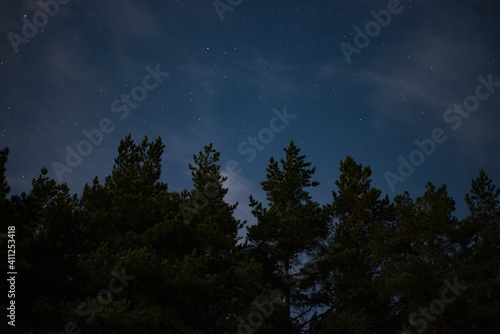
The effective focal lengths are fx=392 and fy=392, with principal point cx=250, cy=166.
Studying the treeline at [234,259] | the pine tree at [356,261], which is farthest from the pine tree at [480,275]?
the pine tree at [356,261]

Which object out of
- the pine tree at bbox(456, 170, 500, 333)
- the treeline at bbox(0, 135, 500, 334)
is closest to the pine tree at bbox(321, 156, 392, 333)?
the treeline at bbox(0, 135, 500, 334)

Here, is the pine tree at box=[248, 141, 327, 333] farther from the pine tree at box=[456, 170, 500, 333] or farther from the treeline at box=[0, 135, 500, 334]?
the pine tree at box=[456, 170, 500, 333]

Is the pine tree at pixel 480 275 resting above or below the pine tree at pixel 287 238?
below

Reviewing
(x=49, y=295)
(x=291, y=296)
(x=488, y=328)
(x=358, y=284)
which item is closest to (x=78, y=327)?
(x=49, y=295)

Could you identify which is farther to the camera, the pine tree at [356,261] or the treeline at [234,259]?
the pine tree at [356,261]

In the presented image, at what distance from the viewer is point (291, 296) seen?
2670 centimetres

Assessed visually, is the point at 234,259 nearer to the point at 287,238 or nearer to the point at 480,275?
the point at 287,238

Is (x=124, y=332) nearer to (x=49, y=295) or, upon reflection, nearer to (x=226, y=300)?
(x=49, y=295)

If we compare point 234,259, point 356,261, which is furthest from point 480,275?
point 234,259

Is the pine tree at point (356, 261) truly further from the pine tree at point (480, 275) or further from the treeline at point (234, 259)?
the pine tree at point (480, 275)

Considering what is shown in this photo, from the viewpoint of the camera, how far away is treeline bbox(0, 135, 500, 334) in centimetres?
1526

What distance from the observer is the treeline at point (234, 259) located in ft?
50.1

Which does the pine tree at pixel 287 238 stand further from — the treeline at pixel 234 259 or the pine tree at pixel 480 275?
the pine tree at pixel 480 275

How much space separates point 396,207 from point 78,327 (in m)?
23.2
